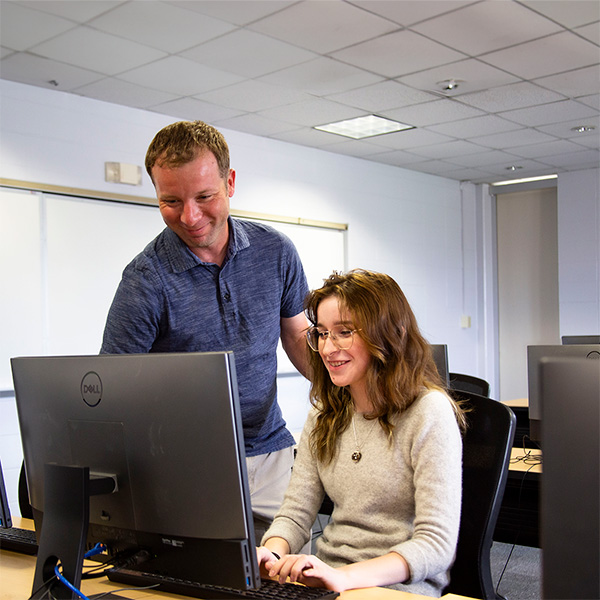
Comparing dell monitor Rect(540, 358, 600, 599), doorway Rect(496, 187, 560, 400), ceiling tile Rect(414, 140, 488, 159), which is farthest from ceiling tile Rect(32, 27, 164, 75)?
doorway Rect(496, 187, 560, 400)

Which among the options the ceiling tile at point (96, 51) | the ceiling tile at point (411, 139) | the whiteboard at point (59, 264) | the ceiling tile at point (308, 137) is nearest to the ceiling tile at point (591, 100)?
the ceiling tile at point (411, 139)

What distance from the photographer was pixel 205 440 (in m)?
1.06

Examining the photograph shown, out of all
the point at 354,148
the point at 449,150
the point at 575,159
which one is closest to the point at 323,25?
the point at 354,148

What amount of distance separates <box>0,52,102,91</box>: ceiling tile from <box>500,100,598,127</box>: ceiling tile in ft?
9.14

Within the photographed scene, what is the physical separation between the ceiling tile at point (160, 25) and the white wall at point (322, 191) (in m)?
0.99

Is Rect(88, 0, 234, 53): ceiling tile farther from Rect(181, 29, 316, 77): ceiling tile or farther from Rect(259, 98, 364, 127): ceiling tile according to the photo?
Rect(259, 98, 364, 127): ceiling tile

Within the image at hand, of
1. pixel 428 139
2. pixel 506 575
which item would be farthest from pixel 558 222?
pixel 506 575

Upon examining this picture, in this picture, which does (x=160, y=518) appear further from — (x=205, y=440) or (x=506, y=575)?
(x=506, y=575)

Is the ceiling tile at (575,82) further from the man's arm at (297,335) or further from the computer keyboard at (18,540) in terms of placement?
the computer keyboard at (18,540)

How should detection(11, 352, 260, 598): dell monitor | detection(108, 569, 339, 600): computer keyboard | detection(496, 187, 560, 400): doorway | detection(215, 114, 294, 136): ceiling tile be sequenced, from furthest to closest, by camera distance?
detection(496, 187, 560, 400): doorway
detection(215, 114, 294, 136): ceiling tile
detection(108, 569, 339, 600): computer keyboard
detection(11, 352, 260, 598): dell monitor

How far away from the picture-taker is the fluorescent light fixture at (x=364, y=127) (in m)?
5.34

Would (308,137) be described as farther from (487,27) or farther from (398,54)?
(487,27)

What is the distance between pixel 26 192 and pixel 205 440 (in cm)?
365

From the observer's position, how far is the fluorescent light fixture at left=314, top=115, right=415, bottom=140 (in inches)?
210
